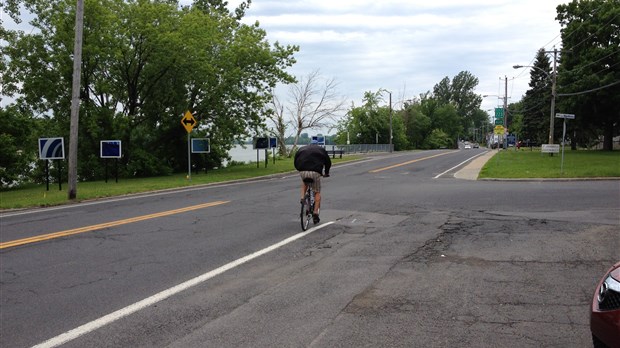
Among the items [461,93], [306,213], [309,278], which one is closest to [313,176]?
[306,213]

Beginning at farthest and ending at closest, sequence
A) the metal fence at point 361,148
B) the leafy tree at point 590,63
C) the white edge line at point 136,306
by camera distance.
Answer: the metal fence at point 361,148, the leafy tree at point 590,63, the white edge line at point 136,306

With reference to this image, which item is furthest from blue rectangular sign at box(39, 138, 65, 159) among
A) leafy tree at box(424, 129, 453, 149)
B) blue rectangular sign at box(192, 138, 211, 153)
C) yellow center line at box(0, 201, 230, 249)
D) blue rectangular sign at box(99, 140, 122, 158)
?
leafy tree at box(424, 129, 453, 149)

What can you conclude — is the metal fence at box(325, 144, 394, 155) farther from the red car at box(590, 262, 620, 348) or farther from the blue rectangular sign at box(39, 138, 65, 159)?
the red car at box(590, 262, 620, 348)

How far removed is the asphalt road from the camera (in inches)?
176

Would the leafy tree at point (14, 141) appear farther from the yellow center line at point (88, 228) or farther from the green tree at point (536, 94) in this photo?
the green tree at point (536, 94)

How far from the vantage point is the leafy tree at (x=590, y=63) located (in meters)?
41.3

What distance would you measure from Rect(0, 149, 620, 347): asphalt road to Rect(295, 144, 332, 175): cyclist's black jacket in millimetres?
1274

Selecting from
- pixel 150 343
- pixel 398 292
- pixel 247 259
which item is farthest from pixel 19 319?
pixel 398 292

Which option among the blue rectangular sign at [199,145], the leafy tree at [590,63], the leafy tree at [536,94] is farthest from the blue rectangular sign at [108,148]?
the leafy tree at [536,94]

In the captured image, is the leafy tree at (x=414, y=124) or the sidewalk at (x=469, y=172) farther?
the leafy tree at (x=414, y=124)

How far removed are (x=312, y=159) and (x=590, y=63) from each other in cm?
4129

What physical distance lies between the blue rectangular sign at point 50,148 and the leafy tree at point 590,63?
1549 inches

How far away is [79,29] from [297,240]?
12.9m

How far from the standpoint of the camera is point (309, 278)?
6.20 metres
